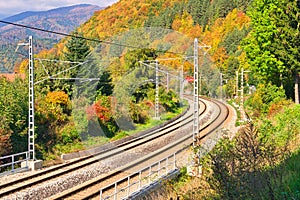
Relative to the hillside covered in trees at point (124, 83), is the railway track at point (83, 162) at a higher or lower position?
lower

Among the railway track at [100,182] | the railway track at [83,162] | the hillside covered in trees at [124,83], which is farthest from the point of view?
the hillside covered in trees at [124,83]

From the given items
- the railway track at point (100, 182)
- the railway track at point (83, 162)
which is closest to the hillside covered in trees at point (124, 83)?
the railway track at point (83, 162)

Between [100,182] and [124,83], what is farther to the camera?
[124,83]

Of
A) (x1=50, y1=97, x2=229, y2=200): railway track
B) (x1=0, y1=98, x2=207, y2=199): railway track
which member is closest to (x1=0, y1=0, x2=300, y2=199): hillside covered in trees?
(x1=0, y1=98, x2=207, y2=199): railway track

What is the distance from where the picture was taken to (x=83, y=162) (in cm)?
1473

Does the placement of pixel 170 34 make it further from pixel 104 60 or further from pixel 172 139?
pixel 172 139

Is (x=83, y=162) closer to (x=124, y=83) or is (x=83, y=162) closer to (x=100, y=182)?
(x=100, y=182)

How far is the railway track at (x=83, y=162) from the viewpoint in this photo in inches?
454

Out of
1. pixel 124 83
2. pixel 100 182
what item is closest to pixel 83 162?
pixel 100 182

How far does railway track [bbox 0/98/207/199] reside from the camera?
11.5 metres

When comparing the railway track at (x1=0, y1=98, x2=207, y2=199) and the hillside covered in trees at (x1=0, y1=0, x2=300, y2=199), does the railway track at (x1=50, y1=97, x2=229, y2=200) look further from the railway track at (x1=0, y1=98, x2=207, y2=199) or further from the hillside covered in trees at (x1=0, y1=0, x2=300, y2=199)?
the hillside covered in trees at (x1=0, y1=0, x2=300, y2=199)

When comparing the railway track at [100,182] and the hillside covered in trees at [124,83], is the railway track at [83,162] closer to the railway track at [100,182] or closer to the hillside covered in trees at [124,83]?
the railway track at [100,182]

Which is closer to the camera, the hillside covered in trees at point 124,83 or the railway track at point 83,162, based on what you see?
the railway track at point 83,162

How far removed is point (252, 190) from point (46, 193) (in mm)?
7612
